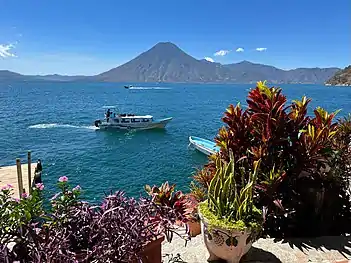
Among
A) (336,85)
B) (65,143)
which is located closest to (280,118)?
(65,143)

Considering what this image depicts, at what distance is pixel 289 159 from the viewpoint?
10.5 feet

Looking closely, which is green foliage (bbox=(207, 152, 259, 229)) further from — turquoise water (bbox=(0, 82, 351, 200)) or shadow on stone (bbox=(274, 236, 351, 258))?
turquoise water (bbox=(0, 82, 351, 200))

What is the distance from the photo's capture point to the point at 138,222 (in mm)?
1663

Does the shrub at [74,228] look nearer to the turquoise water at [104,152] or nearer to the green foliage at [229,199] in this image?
the green foliage at [229,199]

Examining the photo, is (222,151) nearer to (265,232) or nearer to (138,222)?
(265,232)

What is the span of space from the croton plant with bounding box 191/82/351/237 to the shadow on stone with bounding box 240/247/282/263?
1.17 ft

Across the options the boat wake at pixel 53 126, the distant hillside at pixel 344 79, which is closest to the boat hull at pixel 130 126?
the boat wake at pixel 53 126

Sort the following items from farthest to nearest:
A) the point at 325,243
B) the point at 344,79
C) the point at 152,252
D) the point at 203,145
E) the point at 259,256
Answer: the point at 344,79 → the point at 203,145 → the point at 325,243 → the point at 259,256 → the point at 152,252

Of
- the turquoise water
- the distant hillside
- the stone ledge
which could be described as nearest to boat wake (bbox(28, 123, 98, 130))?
the turquoise water

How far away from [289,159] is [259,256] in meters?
1.01

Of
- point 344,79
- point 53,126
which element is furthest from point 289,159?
point 344,79

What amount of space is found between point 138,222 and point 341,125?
466 cm

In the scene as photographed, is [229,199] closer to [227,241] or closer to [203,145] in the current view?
[227,241]

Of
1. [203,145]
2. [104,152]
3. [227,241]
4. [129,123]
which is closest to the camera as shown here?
[227,241]
